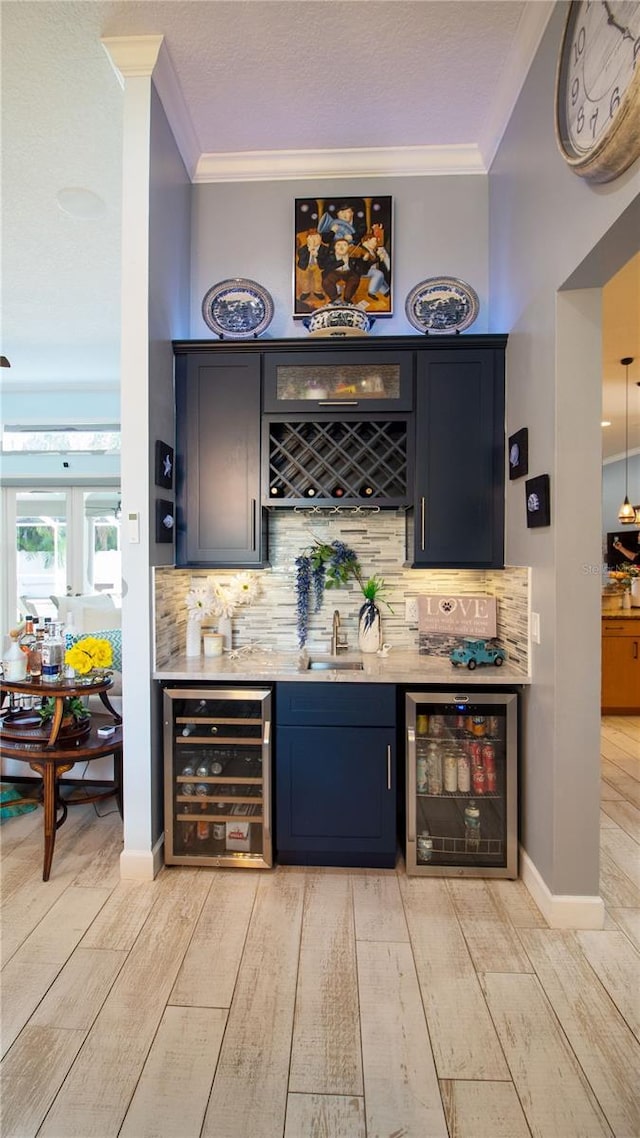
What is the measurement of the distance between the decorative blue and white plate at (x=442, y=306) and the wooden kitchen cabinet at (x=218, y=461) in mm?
956

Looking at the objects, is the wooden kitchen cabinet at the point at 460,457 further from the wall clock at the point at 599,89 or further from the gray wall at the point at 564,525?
the wall clock at the point at 599,89

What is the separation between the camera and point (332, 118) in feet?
8.04

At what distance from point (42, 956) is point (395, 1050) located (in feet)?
4.12

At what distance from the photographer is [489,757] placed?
2.22 meters

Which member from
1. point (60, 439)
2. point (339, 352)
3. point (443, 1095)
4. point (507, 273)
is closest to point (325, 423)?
point (339, 352)

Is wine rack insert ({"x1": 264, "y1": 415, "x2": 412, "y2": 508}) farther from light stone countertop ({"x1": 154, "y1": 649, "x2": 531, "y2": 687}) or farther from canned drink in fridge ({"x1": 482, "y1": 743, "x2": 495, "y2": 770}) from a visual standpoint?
canned drink in fridge ({"x1": 482, "y1": 743, "x2": 495, "y2": 770})

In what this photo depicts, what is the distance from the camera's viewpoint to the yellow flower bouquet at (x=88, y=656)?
7.60ft

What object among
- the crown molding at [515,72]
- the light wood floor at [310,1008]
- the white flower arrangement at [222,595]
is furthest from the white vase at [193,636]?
the crown molding at [515,72]

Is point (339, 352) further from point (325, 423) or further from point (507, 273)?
point (507, 273)

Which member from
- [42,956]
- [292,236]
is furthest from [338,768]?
[292,236]

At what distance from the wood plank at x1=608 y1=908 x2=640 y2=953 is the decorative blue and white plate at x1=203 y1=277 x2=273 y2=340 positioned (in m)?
3.20

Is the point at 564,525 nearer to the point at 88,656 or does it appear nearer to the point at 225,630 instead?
the point at 225,630

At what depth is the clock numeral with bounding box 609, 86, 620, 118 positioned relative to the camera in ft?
4.30

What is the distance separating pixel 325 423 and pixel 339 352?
0.34m
